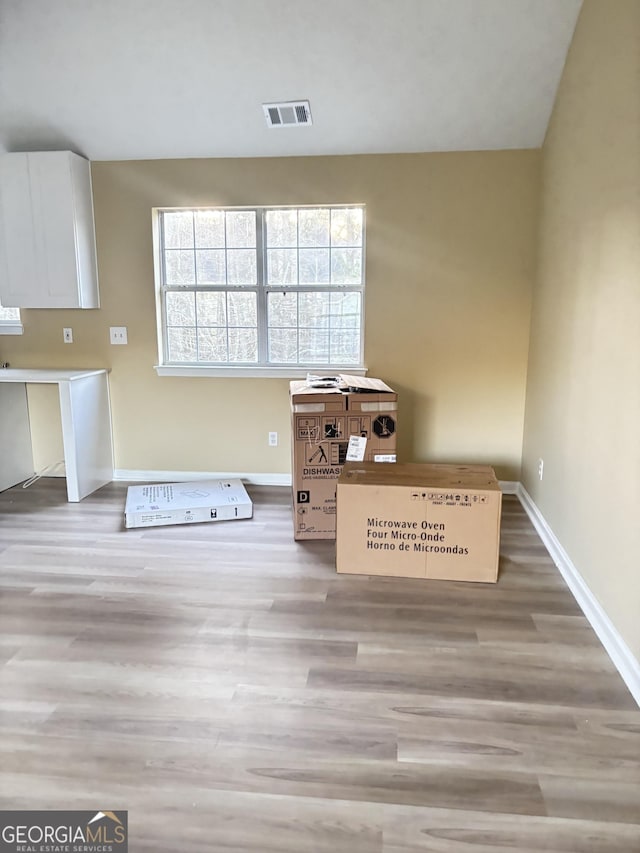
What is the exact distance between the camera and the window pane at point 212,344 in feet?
13.2

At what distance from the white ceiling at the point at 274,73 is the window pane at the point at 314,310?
0.90 meters

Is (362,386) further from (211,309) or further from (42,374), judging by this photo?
(42,374)

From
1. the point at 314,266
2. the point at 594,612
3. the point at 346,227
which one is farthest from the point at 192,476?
the point at 594,612

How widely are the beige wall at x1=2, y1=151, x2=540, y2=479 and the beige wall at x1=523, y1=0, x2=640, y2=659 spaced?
42 cm

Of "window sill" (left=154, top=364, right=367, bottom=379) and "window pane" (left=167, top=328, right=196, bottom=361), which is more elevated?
"window pane" (left=167, top=328, right=196, bottom=361)

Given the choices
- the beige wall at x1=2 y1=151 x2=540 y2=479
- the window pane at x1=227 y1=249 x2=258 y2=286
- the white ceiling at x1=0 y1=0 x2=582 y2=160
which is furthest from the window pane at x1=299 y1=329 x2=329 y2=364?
the white ceiling at x1=0 y1=0 x2=582 y2=160

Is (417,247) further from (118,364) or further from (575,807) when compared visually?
(575,807)

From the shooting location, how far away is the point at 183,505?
3.41 metres

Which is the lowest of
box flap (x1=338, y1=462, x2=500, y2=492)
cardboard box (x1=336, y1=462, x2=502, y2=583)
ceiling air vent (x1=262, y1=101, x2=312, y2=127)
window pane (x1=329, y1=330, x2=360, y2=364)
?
cardboard box (x1=336, y1=462, x2=502, y2=583)

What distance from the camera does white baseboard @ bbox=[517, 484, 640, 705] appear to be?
1.89 meters

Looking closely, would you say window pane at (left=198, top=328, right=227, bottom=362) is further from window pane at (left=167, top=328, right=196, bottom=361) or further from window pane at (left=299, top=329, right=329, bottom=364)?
window pane at (left=299, top=329, right=329, bottom=364)

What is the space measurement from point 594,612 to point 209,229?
3.24 metres

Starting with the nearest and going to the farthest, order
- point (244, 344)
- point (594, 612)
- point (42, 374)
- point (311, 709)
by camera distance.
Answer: point (311, 709)
point (594, 612)
point (42, 374)
point (244, 344)

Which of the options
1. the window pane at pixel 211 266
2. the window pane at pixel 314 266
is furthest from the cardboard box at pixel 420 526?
the window pane at pixel 211 266
